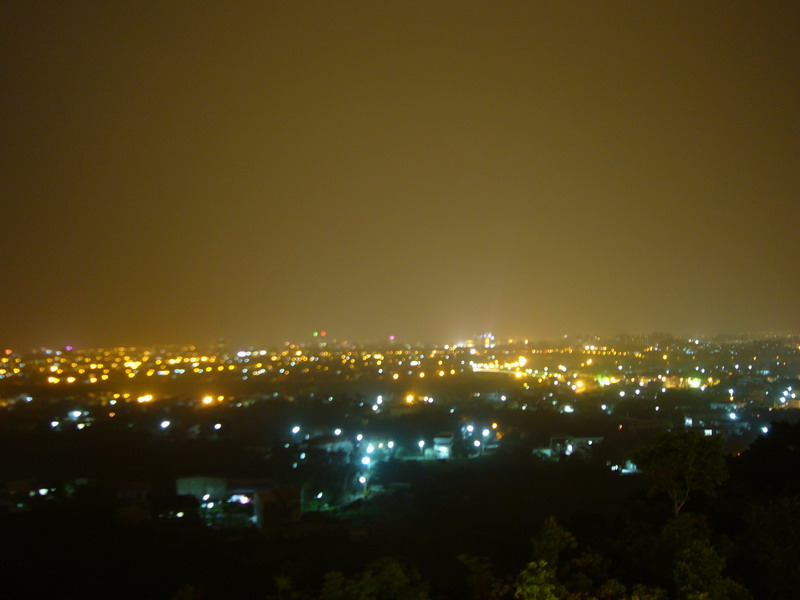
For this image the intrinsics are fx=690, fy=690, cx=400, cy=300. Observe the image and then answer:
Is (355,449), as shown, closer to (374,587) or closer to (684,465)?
(684,465)

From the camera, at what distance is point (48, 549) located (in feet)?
21.6

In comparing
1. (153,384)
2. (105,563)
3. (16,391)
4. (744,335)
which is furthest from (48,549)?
(744,335)

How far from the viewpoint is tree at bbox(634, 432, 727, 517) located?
5336 millimetres

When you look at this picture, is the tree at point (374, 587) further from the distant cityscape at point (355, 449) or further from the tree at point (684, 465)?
the tree at point (684, 465)

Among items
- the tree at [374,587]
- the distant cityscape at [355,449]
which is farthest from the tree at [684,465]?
the tree at [374,587]

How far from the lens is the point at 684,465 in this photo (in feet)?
17.6

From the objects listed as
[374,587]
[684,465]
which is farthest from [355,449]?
[374,587]

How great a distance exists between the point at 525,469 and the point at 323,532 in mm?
3519

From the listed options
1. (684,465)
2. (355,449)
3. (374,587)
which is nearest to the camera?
(374,587)

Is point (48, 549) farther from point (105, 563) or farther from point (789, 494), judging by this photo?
point (789, 494)

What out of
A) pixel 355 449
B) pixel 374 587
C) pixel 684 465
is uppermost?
pixel 355 449

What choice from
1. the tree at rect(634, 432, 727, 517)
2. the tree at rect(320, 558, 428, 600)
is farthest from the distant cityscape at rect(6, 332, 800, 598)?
the tree at rect(320, 558, 428, 600)

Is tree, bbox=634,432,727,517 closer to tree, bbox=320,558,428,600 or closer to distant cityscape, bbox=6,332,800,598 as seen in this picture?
distant cityscape, bbox=6,332,800,598

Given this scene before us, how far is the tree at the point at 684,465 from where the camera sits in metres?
5.34
